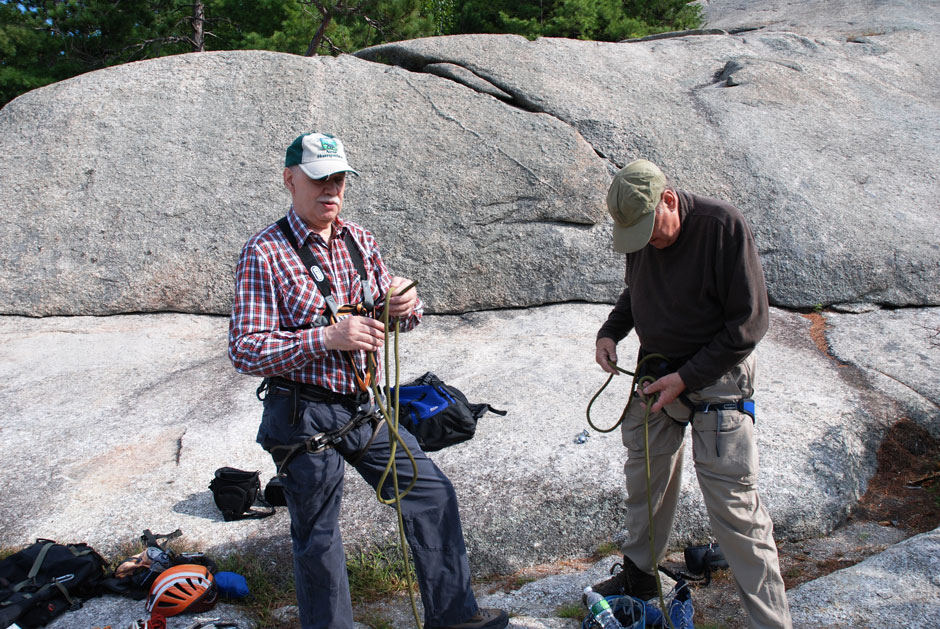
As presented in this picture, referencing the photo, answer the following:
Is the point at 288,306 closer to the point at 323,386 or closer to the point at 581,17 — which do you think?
the point at 323,386

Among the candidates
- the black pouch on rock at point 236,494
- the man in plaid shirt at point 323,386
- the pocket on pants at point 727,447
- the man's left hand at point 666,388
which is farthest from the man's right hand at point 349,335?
the black pouch on rock at point 236,494

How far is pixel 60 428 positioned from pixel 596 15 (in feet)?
35.1

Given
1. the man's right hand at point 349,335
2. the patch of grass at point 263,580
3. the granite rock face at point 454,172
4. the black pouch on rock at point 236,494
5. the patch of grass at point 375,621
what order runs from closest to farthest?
the man's right hand at point 349,335
the patch of grass at point 375,621
the patch of grass at point 263,580
the black pouch on rock at point 236,494
the granite rock face at point 454,172

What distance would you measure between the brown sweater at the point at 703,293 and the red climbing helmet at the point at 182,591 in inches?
95.0

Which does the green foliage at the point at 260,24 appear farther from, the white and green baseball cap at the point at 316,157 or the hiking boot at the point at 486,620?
the hiking boot at the point at 486,620

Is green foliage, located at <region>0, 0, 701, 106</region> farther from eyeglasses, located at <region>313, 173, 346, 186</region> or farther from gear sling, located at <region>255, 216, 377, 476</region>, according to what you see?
gear sling, located at <region>255, 216, 377, 476</region>

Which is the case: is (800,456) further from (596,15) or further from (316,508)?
(596,15)

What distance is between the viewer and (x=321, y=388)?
9.34 ft

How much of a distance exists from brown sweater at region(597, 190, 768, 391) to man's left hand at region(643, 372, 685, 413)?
1.5 inches

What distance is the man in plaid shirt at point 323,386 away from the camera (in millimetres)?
2686

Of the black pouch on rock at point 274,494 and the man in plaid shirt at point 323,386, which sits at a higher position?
the man in plaid shirt at point 323,386

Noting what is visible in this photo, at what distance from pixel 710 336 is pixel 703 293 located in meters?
0.21

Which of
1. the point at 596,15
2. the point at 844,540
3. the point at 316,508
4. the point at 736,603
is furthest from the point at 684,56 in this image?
the point at 316,508

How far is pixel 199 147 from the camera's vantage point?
7.71 meters
